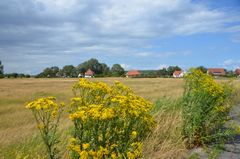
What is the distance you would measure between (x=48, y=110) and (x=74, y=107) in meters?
0.45

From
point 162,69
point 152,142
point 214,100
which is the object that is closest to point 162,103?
point 214,100

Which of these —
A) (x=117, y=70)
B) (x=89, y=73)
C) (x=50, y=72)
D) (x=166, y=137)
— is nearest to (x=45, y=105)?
(x=166, y=137)

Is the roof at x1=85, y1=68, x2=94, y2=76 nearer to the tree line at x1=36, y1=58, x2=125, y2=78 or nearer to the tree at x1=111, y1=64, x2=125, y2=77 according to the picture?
the tree line at x1=36, y1=58, x2=125, y2=78

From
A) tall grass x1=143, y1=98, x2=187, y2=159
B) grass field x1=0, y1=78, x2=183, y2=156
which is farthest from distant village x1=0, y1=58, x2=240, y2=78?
tall grass x1=143, y1=98, x2=187, y2=159

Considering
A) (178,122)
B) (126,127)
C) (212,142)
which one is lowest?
(212,142)

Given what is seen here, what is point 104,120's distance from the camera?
154 inches

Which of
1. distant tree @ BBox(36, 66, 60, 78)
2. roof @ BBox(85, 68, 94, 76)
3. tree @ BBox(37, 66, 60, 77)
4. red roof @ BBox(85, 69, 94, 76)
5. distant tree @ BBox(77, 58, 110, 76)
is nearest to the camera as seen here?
red roof @ BBox(85, 69, 94, 76)

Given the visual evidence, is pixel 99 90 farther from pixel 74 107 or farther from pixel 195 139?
pixel 195 139

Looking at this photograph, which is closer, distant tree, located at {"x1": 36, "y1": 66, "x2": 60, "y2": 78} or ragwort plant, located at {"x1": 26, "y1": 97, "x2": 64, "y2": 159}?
ragwort plant, located at {"x1": 26, "y1": 97, "x2": 64, "y2": 159}

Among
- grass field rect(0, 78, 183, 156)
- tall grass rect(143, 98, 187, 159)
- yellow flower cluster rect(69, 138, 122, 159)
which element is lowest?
grass field rect(0, 78, 183, 156)

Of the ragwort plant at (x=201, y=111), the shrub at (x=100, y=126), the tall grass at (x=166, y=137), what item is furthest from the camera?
the ragwort plant at (x=201, y=111)

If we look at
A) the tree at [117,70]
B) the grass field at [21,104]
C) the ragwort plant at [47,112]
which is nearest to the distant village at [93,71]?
the tree at [117,70]

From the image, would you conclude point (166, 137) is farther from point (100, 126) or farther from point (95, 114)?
point (95, 114)

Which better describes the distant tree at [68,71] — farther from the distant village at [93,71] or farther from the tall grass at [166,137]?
the tall grass at [166,137]
